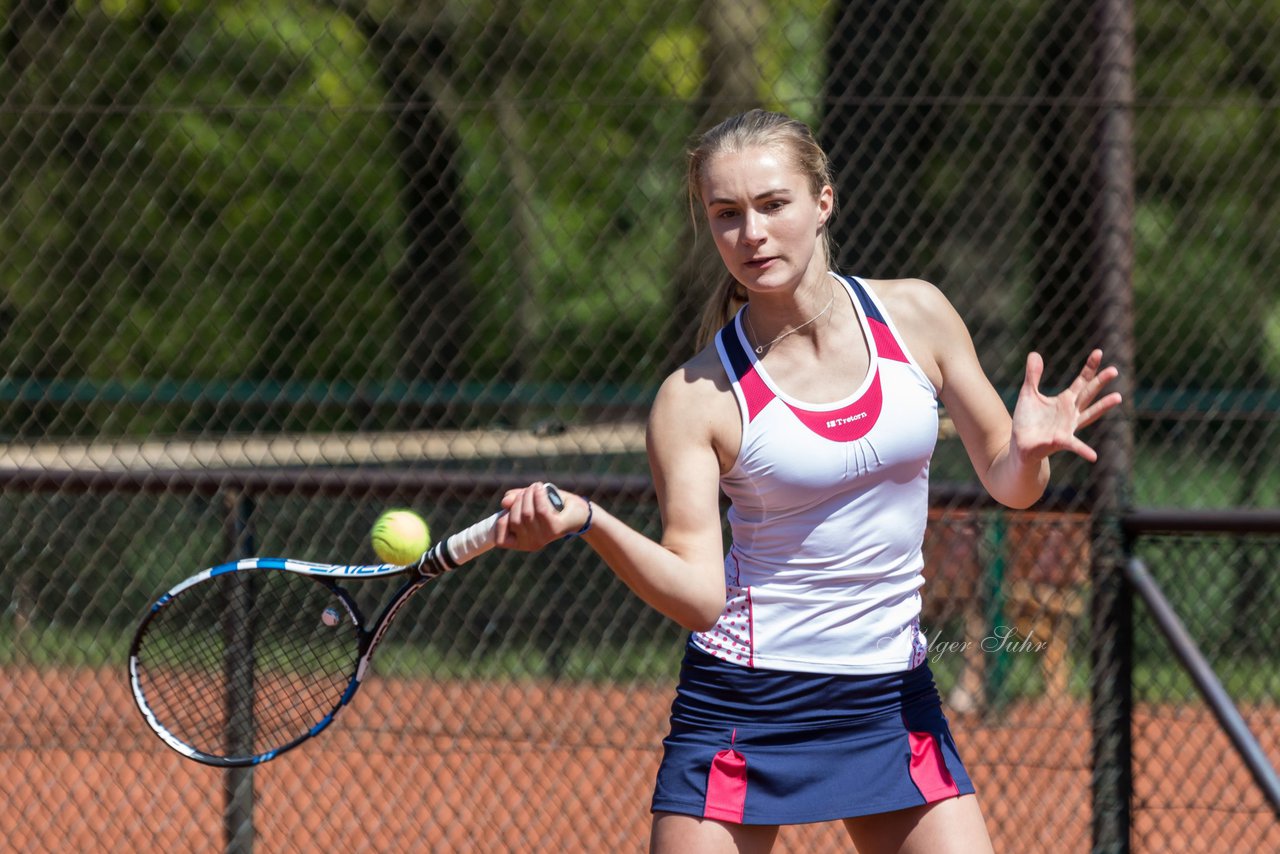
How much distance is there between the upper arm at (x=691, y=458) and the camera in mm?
2402

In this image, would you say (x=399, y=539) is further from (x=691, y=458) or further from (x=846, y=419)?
(x=846, y=419)

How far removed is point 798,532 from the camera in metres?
2.47

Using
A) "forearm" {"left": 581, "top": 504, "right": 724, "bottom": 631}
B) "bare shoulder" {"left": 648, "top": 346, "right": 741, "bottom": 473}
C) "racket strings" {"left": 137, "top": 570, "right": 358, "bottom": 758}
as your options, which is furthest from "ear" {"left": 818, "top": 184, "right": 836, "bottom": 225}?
"racket strings" {"left": 137, "top": 570, "right": 358, "bottom": 758}

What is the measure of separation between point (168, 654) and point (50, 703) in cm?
241

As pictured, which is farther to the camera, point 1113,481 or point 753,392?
point 1113,481

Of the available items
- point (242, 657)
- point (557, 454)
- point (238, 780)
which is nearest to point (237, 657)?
point (242, 657)

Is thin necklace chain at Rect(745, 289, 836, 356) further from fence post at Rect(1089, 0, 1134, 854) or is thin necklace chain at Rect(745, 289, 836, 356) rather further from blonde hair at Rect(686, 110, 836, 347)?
fence post at Rect(1089, 0, 1134, 854)

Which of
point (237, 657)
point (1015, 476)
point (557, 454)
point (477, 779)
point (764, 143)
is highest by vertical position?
point (557, 454)

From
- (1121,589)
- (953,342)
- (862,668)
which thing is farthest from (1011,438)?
(1121,589)

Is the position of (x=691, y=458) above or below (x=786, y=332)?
below

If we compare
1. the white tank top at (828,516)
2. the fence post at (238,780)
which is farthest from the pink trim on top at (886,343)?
the fence post at (238,780)

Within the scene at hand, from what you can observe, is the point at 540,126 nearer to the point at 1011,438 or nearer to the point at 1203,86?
the point at 1203,86

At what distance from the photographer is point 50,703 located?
231 inches

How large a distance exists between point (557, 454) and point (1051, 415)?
2785 mm
